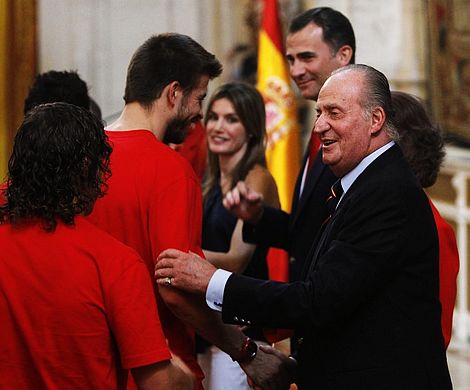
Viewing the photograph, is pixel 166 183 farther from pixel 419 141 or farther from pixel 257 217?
pixel 257 217

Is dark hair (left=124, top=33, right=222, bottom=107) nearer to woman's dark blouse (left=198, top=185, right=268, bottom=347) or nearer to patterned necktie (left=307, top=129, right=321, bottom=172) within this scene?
patterned necktie (left=307, top=129, right=321, bottom=172)

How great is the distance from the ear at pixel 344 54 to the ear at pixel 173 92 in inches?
51.1

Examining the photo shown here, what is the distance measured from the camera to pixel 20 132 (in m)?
2.42

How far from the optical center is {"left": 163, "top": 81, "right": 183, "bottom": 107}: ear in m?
3.02

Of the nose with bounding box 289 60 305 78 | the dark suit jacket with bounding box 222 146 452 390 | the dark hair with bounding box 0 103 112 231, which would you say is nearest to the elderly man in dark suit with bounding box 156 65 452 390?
the dark suit jacket with bounding box 222 146 452 390

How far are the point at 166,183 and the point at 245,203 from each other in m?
0.99

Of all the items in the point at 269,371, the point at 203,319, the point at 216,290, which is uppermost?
the point at 216,290

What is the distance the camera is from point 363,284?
2.61m

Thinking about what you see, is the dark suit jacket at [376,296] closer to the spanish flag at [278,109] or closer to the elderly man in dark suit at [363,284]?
the elderly man in dark suit at [363,284]

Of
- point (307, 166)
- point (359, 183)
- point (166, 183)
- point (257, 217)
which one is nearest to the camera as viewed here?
point (359, 183)

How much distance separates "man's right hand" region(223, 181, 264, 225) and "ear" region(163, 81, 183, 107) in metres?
0.75

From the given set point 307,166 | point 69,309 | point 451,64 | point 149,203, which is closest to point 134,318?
point 69,309

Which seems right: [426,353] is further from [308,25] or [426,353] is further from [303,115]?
[303,115]

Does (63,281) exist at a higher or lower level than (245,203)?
higher
